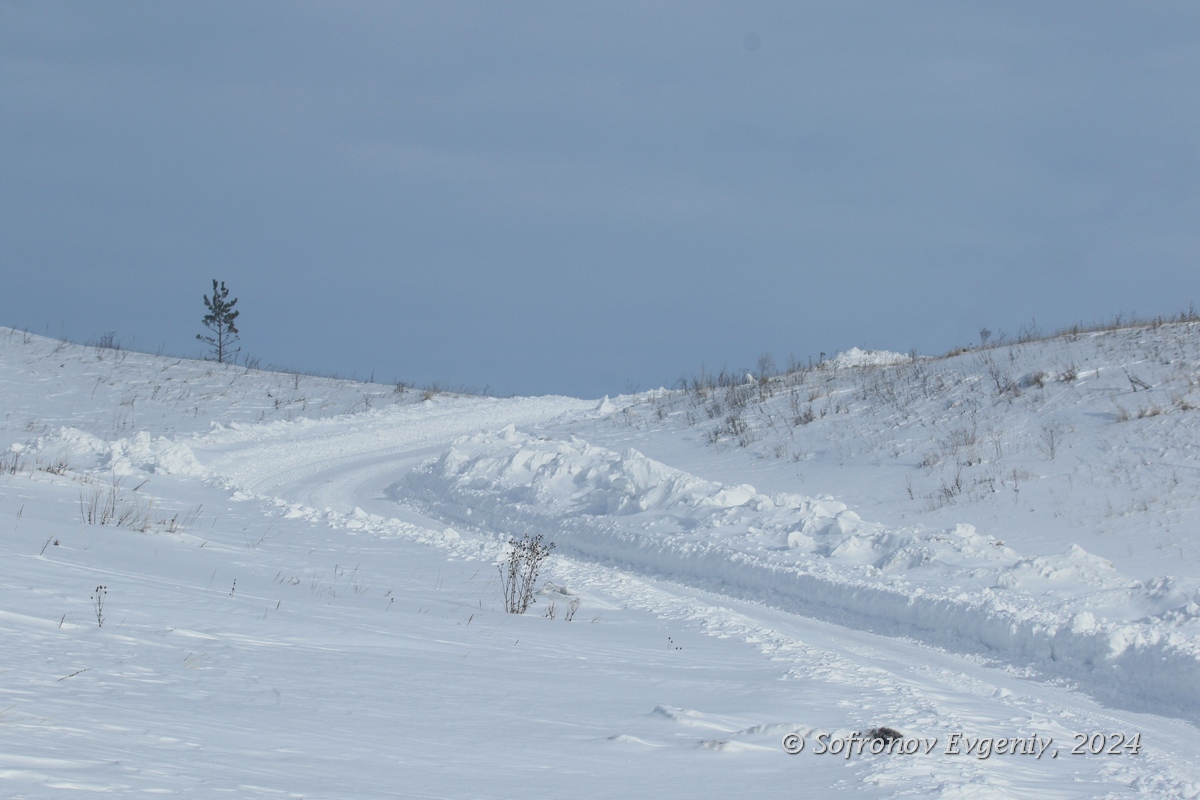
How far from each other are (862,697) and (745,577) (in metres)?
4.93

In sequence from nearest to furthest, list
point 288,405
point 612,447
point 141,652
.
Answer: point 141,652 → point 612,447 → point 288,405

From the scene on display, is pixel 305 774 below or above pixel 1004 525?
below

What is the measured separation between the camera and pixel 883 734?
4.39 meters

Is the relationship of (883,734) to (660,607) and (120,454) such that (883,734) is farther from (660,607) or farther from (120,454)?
(120,454)

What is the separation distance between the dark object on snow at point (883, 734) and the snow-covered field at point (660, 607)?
0.07 m

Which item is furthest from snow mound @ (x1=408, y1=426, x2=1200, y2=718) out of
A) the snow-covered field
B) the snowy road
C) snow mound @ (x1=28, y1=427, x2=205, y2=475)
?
snow mound @ (x1=28, y1=427, x2=205, y2=475)

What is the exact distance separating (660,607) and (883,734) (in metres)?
Answer: 4.34

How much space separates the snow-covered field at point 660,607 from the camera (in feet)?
11.6

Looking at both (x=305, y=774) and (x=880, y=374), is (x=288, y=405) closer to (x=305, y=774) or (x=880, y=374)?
(x=880, y=374)

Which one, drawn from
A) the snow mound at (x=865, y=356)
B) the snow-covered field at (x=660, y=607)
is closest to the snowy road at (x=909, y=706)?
the snow-covered field at (x=660, y=607)

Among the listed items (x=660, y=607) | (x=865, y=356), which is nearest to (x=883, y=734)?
(x=660, y=607)

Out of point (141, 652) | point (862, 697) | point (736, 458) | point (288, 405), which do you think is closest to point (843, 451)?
point (736, 458)

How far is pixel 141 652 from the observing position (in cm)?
423

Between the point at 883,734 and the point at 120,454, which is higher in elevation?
the point at 120,454
